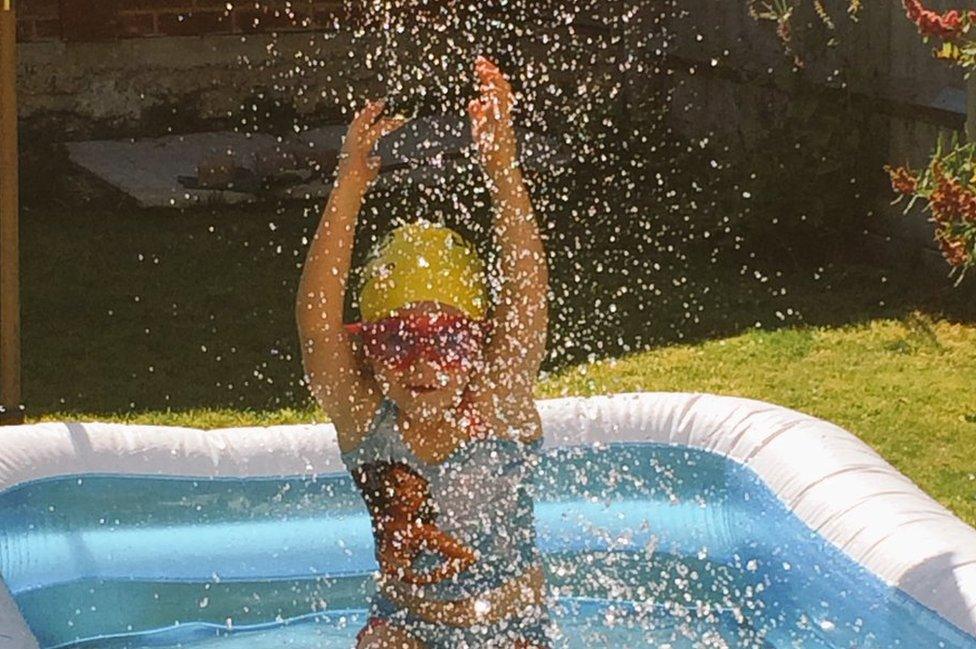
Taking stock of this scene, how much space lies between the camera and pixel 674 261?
7.50m

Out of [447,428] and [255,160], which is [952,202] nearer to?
[447,428]

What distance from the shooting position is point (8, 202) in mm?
5117

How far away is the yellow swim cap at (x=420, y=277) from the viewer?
3.70 metres

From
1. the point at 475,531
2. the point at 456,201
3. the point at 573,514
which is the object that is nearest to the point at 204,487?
the point at 573,514

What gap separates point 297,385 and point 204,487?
53.4 inches

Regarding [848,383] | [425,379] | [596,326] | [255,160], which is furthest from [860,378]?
[255,160]

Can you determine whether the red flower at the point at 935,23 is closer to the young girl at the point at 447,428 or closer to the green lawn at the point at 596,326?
the young girl at the point at 447,428

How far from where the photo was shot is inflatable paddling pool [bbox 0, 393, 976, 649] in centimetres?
439

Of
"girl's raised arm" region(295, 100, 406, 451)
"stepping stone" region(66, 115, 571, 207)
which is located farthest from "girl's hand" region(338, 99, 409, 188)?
"stepping stone" region(66, 115, 571, 207)

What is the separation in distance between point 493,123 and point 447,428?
654 mm

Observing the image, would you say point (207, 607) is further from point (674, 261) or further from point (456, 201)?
point (456, 201)

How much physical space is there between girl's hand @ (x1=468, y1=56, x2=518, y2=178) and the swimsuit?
589 millimetres

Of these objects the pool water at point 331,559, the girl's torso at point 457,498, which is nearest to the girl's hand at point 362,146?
the girl's torso at point 457,498

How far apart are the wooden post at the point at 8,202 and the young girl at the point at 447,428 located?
5.59ft
